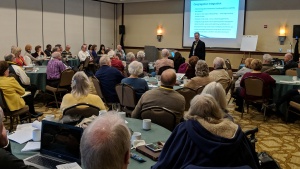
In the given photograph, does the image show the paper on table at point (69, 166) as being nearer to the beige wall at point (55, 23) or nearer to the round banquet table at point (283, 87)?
the round banquet table at point (283, 87)

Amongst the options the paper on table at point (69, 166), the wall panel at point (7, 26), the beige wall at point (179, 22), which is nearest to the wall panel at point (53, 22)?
the wall panel at point (7, 26)

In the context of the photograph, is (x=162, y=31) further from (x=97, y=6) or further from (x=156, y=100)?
(x=156, y=100)

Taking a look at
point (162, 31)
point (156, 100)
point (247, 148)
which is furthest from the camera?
point (162, 31)

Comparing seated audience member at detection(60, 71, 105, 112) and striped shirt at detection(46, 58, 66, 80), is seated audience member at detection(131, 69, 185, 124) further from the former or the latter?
striped shirt at detection(46, 58, 66, 80)

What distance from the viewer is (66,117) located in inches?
113

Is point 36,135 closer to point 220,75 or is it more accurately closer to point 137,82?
point 137,82

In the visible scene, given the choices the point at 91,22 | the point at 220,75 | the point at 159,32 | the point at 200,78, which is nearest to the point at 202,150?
the point at 200,78

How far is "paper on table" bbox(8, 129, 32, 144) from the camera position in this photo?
8.30ft

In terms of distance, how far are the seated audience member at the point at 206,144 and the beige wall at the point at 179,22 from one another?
1076 centimetres

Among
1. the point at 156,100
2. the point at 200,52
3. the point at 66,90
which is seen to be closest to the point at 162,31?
the point at 200,52

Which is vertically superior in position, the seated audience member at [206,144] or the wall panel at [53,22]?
the wall panel at [53,22]

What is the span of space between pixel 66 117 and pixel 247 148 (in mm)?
1684

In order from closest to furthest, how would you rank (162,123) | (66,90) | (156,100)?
(162,123) → (156,100) → (66,90)

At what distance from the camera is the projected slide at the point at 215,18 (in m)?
12.4
